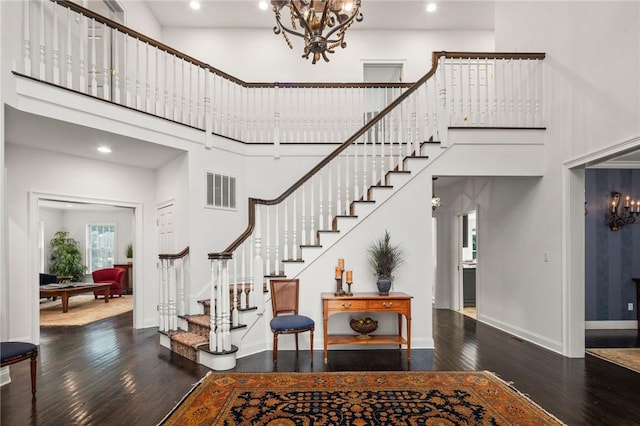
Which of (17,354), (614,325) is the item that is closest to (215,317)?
Answer: (17,354)

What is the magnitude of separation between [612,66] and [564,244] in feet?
6.78

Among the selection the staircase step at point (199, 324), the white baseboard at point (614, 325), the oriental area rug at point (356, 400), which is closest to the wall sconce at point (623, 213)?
the white baseboard at point (614, 325)

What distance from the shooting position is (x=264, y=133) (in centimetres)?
604

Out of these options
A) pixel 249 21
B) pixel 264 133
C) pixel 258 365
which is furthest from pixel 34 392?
pixel 249 21

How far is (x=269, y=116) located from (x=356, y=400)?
4.92 m

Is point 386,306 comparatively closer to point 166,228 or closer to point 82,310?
point 166,228

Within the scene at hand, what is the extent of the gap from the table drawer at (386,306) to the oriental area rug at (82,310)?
18.0 feet

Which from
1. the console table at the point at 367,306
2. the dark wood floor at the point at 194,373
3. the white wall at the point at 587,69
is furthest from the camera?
the console table at the point at 367,306

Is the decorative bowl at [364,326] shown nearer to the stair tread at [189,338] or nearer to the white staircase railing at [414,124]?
the white staircase railing at [414,124]

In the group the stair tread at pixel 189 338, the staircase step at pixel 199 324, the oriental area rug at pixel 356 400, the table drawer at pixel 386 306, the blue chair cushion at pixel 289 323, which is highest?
the table drawer at pixel 386 306

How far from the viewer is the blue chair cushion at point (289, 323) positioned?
3975 mm

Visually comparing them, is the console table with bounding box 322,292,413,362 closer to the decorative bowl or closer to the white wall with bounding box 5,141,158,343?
the decorative bowl

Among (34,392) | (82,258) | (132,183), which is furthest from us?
(82,258)

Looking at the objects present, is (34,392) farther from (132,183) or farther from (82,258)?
(82,258)
